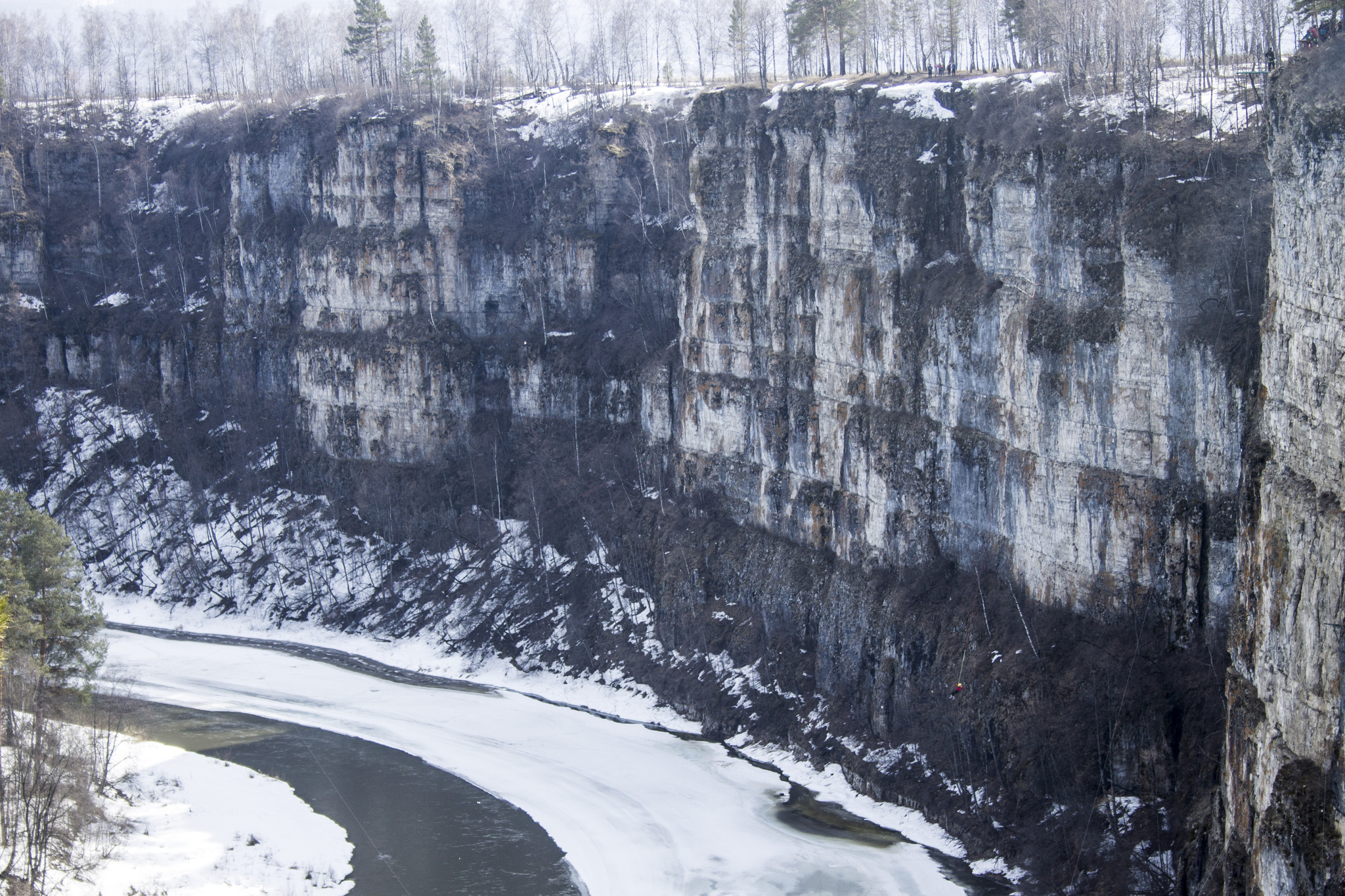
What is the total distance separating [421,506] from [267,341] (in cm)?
1722

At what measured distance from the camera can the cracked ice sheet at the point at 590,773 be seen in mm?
42125

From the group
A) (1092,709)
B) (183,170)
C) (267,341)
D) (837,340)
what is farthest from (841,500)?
(183,170)

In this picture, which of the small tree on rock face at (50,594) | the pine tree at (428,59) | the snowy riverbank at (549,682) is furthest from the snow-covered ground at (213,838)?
the pine tree at (428,59)

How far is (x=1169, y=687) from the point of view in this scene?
40344mm

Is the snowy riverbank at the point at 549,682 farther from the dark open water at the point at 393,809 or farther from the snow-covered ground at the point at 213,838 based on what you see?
the snow-covered ground at the point at 213,838

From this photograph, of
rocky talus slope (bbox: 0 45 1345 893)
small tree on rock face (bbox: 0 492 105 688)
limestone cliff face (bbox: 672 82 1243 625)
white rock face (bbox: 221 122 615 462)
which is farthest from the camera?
white rock face (bbox: 221 122 615 462)

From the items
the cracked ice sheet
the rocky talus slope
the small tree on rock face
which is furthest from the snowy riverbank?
the small tree on rock face

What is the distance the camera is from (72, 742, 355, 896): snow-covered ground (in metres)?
41.5

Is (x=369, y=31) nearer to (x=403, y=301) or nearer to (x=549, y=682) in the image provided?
(x=403, y=301)

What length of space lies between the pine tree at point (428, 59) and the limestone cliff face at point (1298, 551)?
207 feet

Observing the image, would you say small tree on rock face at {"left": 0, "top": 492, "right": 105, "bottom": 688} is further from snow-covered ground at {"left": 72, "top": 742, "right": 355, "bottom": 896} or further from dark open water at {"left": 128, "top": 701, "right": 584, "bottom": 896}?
dark open water at {"left": 128, "top": 701, "right": 584, "bottom": 896}

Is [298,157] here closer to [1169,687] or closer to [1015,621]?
[1015,621]

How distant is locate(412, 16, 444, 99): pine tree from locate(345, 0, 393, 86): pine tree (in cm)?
428

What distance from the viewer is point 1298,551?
1106 inches
